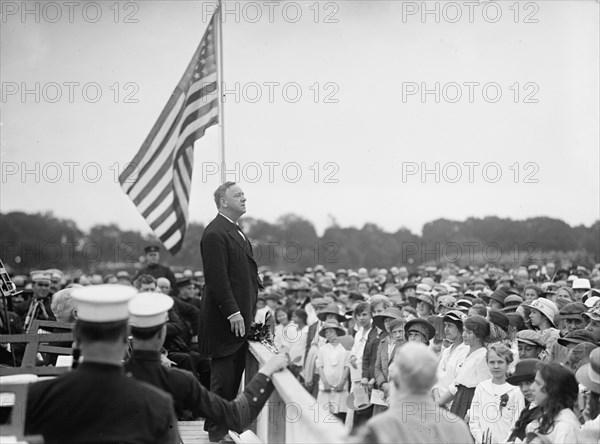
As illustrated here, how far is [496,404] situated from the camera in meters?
7.82

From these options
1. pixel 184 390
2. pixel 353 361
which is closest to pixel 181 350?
pixel 353 361

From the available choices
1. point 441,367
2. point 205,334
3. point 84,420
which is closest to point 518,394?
point 441,367

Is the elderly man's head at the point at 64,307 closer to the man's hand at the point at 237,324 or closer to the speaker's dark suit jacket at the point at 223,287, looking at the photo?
the speaker's dark suit jacket at the point at 223,287

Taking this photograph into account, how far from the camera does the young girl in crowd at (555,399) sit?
19.9 feet

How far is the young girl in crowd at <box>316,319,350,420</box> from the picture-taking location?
504 inches

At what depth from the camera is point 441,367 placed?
9484 mm

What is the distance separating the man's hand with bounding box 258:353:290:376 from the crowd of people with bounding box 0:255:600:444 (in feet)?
0.92

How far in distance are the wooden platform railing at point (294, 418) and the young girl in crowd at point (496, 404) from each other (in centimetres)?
179

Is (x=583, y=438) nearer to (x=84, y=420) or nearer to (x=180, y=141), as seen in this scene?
(x=84, y=420)

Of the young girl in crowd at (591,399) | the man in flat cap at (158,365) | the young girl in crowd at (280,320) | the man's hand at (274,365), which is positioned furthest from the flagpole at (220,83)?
the man in flat cap at (158,365)

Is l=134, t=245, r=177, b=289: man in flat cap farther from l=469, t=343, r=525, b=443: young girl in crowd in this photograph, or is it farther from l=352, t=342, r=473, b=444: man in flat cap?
l=352, t=342, r=473, b=444: man in flat cap

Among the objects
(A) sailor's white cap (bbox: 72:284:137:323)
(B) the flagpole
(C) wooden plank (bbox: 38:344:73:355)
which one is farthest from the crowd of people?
(B) the flagpole

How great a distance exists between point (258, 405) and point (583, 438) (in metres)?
2.05

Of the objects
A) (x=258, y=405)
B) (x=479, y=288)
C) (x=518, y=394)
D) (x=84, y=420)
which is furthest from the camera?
(x=479, y=288)
